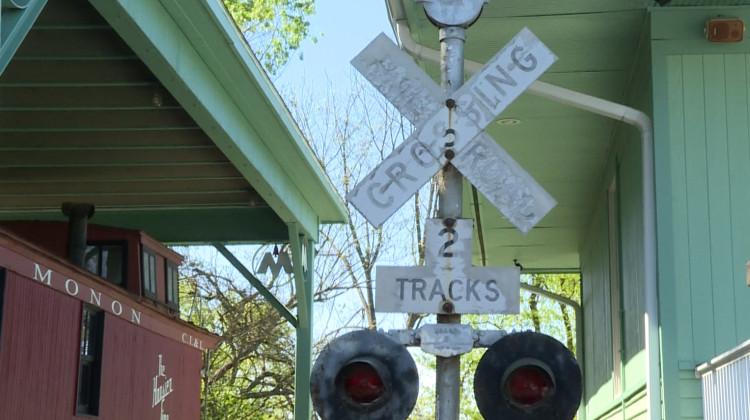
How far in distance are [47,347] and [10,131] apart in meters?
3.14

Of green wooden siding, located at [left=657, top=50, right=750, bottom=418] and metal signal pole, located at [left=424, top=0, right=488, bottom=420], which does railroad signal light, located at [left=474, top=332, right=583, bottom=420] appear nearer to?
metal signal pole, located at [left=424, top=0, right=488, bottom=420]

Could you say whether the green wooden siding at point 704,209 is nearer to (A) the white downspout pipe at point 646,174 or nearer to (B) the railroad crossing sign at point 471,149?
(A) the white downspout pipe at point 646,174

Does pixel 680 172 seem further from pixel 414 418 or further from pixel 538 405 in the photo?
pixel 414 418

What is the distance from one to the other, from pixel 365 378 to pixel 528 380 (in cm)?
66

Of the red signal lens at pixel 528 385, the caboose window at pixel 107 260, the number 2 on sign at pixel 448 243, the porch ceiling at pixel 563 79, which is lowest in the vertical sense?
the red signal lens at pixel 528 385

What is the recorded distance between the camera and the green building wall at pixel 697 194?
8750 mm

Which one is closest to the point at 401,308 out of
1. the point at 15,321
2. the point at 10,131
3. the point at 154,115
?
the point at 15,321

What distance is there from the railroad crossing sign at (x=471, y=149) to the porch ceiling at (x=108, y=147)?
15.1 ft

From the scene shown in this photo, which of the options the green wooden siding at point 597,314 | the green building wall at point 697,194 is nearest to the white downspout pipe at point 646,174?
the green building wall at point 697,194

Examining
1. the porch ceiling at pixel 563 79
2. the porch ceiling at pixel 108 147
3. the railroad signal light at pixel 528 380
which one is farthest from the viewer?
the porch ceiling at pixel 108 147

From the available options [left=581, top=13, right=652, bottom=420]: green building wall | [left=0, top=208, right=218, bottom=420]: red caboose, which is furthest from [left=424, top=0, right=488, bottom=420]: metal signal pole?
[left=0, top=208, right=218, bottom=420]: red caboose

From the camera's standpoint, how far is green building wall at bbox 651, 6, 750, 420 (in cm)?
875

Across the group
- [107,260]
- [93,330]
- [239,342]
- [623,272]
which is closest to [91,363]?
[93,330]

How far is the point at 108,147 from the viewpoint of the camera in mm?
14000
